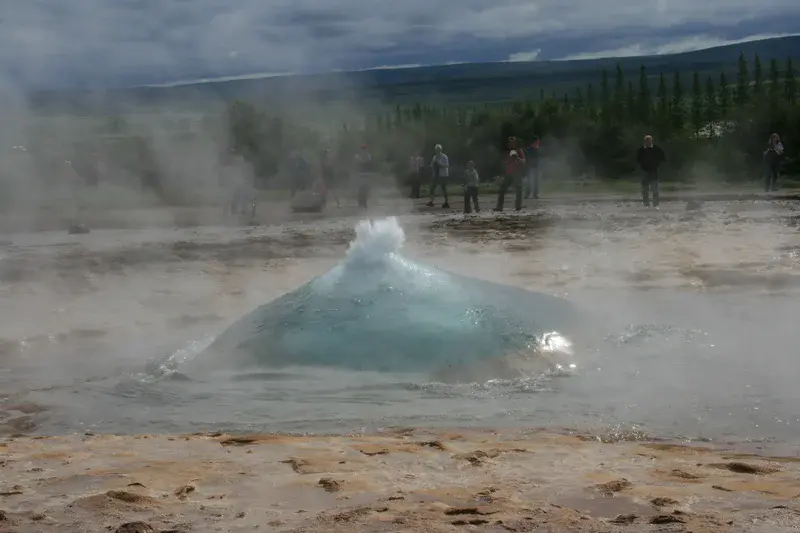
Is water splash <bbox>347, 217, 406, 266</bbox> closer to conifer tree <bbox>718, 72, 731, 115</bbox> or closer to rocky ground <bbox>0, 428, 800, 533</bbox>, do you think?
rocky ground <bbox>0, 428, 800, 533</bbox>

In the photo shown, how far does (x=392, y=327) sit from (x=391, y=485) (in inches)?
80.7

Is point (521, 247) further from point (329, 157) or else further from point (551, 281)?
point (329, 157)

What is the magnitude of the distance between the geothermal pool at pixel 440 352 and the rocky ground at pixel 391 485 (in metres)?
0.37

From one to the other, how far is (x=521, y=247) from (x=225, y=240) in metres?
3.38

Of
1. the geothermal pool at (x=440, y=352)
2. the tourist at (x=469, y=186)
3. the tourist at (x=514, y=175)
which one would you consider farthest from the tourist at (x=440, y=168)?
the geothermal pool at (x=440, y=352)

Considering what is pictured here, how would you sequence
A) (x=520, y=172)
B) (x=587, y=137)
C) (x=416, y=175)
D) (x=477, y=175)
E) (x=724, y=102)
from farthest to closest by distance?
(x=724, y=102) < (x=587, y=137) < (x=416, y=175) < (x=477, y=175) < (x=520, y=172)

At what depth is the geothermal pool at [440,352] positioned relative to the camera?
5074 mm

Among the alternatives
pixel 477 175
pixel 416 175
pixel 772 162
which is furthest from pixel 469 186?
pixel 772 162

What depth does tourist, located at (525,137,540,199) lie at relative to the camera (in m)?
17.2

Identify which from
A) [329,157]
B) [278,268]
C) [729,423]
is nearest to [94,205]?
[329,157]

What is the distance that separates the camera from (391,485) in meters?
3.84

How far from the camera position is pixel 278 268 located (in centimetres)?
1066

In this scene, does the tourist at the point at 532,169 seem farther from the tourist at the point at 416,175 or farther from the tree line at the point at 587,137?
the tree line at the point at 587,137

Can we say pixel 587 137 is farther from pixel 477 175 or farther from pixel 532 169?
pixel 477 175
